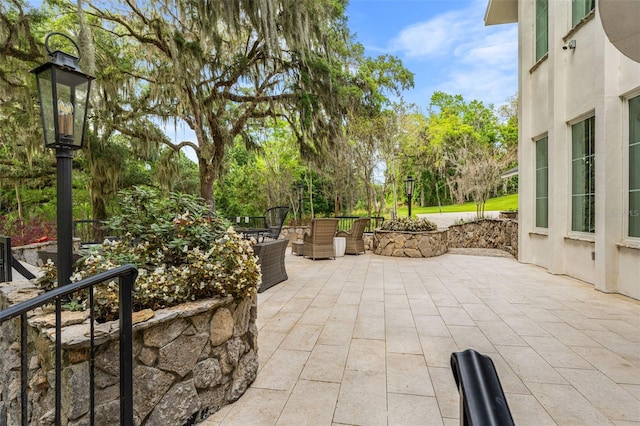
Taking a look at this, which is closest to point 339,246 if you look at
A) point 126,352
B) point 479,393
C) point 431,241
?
point 431,241

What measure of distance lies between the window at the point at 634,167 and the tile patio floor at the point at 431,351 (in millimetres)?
960

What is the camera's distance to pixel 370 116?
819 cm

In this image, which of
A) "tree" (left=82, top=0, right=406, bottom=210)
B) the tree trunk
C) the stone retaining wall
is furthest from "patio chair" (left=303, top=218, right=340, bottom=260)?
the stone retaining wall

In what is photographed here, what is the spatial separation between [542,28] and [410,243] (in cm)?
486

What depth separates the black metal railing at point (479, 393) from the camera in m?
0.46

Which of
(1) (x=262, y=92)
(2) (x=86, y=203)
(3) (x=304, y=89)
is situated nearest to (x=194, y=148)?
(1) (x=262, y=92)

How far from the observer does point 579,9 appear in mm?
4832

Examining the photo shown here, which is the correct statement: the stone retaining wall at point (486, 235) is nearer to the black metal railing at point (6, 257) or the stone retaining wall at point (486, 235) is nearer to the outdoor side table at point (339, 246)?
the outdoor side table at point (339, 246)

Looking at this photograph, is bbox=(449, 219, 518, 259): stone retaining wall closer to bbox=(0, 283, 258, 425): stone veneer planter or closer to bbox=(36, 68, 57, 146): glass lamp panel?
bbox=(0, 283, 258, 425): stone veneer planter

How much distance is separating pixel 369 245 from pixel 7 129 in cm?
854

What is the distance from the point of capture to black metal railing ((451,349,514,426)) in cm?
46

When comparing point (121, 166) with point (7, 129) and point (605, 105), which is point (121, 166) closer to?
point (7, 129)

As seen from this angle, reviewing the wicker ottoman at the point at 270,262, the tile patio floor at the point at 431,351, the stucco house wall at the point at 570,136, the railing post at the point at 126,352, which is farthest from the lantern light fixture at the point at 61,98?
the stucco house wall at the point at 570,136

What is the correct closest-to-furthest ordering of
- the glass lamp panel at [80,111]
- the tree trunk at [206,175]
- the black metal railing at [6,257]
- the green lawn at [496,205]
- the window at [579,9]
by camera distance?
the glass lamp panel at [80,111], the black metal railing at [6,257], the window at [579,9], the tree trunk at [206,175], the green lawn at [496,205]
